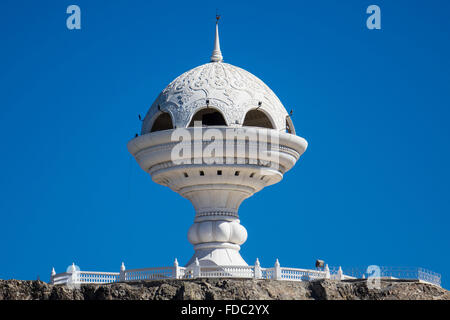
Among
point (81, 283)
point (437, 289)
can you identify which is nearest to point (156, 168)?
point (81, 283)

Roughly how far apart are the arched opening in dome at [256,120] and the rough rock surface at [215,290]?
1157 centimetres

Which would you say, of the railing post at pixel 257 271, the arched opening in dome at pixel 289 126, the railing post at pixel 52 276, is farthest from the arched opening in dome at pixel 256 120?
the railing post at pixel 52 276

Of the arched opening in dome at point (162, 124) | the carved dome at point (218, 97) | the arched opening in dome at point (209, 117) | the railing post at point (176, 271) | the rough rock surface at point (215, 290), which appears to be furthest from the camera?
the arched opening in dome at point (162, 124)

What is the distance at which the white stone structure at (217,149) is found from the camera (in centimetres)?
8194

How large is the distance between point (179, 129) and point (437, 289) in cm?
1457

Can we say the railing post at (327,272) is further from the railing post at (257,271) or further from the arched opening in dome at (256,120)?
the arched opening in dome at (256,120)

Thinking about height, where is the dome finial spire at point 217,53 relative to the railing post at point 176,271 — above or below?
above

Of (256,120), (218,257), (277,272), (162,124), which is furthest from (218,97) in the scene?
(277,272)

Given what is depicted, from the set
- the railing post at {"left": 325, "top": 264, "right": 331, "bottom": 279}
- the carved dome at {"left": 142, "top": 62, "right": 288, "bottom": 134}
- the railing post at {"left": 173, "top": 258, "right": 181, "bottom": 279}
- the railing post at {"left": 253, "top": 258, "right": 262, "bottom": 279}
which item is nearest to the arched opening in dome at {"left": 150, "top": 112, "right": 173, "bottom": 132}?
the carved dome at {"left": 142, "top": 62, "right": 288, "bottom": 134}

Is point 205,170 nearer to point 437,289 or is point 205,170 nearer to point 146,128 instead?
point 146,128

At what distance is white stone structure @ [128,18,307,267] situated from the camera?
81.9 m

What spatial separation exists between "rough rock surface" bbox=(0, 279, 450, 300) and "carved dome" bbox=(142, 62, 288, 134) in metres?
9.00

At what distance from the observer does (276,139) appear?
82625 mm

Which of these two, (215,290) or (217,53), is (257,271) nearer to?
(215,290)
